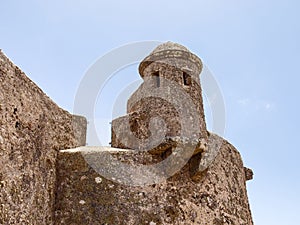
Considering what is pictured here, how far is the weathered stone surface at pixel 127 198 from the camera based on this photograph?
5.88 meters

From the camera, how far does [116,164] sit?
639cm

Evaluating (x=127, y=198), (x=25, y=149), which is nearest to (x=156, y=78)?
(x=127, y=198)

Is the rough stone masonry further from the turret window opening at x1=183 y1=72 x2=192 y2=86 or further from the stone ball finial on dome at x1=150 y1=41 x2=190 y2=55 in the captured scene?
the stone ball finial on dome at x1=150 y1=41 x2=190 y2=55

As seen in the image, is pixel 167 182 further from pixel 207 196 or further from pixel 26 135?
pixel 26 135

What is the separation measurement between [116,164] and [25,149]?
1.66 metres

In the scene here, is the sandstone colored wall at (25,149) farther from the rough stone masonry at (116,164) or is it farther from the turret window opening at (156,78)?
the turret window opening at (156,78)

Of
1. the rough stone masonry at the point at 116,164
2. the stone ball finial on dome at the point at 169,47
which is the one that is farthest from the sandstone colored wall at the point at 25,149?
the stone ball finial on dome at the point at 169,47

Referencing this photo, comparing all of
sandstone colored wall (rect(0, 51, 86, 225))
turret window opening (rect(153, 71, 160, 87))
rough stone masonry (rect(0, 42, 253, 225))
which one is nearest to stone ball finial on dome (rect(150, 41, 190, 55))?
rough stone masonry (rect(0, 42, 253, 225))

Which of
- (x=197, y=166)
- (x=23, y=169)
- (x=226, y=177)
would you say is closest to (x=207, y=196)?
(x=197, y=166)

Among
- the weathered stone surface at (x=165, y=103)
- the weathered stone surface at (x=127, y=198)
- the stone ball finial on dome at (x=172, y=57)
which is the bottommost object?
the weathered stone surface at (x=127, y=198)

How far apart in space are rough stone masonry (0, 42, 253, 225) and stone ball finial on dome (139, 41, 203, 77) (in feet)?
0.14

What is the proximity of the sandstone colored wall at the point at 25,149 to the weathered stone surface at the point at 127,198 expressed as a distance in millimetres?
257

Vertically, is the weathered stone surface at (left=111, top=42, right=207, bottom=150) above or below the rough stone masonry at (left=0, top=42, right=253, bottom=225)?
above

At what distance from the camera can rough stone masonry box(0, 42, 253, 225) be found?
5246 mm
